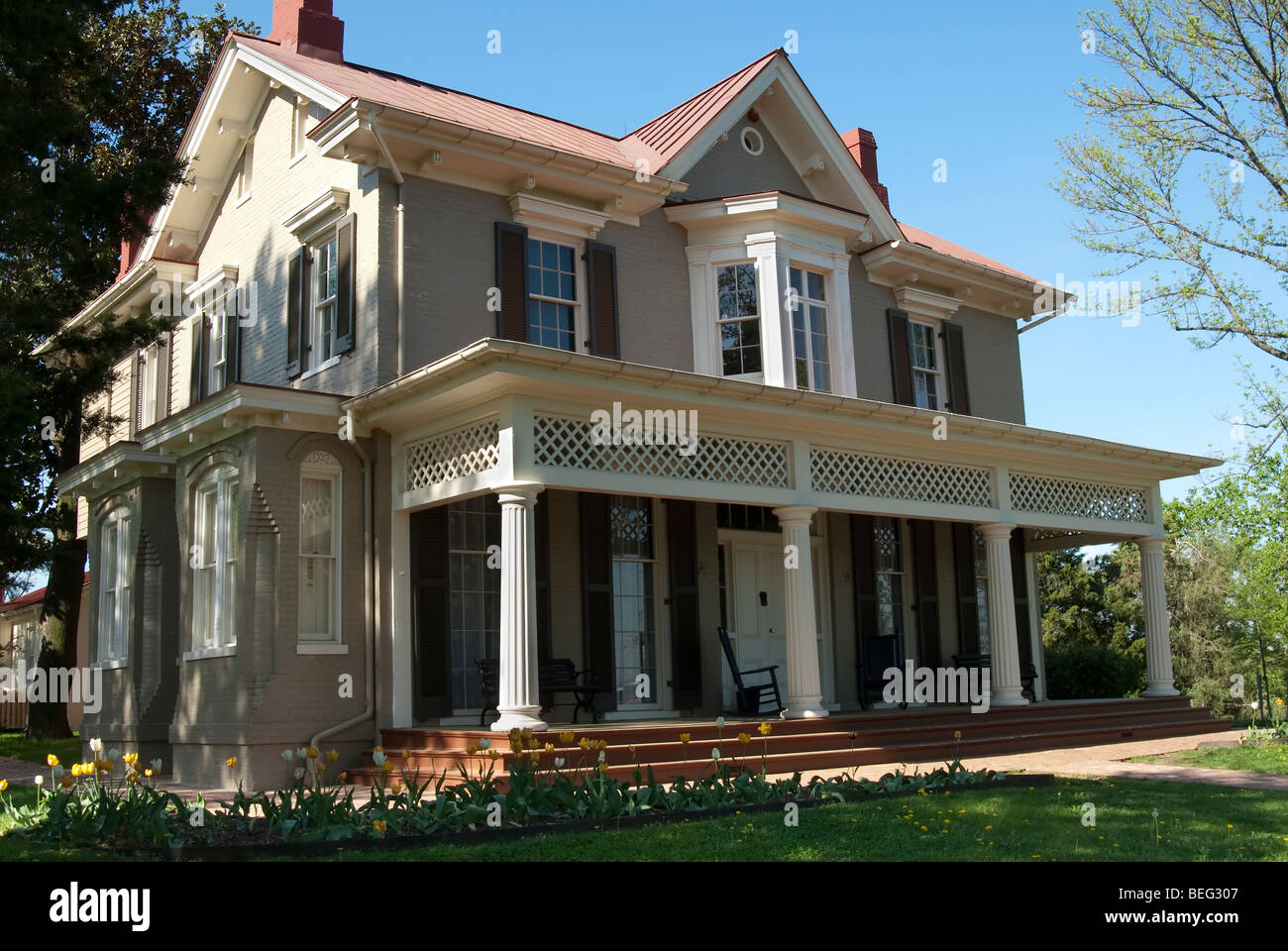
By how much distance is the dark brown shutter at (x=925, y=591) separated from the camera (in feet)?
57.0

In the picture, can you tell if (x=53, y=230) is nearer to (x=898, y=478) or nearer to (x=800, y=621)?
(x=800, y=621)

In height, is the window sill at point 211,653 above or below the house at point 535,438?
below

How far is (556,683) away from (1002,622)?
5.94 meters

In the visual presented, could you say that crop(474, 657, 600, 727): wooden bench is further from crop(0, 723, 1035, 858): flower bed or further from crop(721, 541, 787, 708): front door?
crop(0, 723, 1035, 858): flower bed

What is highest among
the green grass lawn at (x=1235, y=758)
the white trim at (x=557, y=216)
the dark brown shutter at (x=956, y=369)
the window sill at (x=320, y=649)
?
the white trim at (x=557, y=216)

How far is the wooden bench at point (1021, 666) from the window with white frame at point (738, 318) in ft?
17.4

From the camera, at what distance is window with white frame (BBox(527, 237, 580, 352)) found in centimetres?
1405

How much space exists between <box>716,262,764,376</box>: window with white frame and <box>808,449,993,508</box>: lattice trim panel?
2.06 m

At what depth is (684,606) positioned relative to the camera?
575 inches

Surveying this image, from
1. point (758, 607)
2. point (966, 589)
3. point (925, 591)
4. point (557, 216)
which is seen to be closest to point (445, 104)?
point (557, 216)

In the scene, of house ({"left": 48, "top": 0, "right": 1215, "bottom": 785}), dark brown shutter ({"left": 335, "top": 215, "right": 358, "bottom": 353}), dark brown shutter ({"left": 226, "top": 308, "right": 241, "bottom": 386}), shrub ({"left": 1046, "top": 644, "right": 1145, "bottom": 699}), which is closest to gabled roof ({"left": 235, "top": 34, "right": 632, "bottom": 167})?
house ({"left": 48, "top": 0, "right": 1215, "bottom": 785})

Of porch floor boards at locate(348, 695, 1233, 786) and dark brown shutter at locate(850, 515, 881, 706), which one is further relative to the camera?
dark brown shutter at locate(850, 515, 881, 706)

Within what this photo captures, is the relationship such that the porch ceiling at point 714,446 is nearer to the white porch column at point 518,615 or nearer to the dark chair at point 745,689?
the white porch column at point 518,615

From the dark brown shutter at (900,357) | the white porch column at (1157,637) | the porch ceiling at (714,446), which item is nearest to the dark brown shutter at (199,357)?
the porch ceiling at (714,446)
